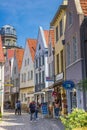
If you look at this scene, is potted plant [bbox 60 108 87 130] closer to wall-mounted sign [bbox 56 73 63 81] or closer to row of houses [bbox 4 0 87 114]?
row of houses [bbox 4 0 87 114]

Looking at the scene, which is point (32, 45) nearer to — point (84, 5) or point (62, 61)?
point (62, 61)

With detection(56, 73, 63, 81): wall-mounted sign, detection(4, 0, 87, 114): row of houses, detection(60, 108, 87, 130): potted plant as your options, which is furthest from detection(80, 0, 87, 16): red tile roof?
detection(60, 108, 87, 130): potted plant

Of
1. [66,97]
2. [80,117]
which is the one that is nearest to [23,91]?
[66,97]

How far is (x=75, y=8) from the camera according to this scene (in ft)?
70.9

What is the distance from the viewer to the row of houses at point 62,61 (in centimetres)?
2030

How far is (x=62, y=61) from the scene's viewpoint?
2850 centimetres

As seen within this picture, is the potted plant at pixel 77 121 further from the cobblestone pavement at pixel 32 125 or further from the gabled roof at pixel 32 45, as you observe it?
the gabled roof at pixel 32 45

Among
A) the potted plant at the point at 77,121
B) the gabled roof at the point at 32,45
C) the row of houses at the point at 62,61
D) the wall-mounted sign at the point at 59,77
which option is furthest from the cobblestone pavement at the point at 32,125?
the gabled roof at the point at 32,45

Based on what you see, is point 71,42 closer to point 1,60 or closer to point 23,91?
point 1,60

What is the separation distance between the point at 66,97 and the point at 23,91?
31.0 meters

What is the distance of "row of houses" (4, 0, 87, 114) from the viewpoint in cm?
2030

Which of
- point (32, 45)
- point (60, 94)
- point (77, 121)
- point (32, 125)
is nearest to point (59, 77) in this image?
point (60, 94)

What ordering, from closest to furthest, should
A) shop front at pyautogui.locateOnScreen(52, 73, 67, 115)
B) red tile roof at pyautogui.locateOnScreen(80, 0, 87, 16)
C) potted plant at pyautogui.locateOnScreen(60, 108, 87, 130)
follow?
potted plant at pyautogui.locateOnScreen(60, 108, 87, 130)
red tile roof at pyautogui.locateOnScreen(80, 0, 87, 16)
shop front at pyautogui.locateOnScreen(52, 73, 67, 115)

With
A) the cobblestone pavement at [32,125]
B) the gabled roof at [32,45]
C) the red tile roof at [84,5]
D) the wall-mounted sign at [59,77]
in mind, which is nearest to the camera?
the cobblestone pavement at [32,125]
